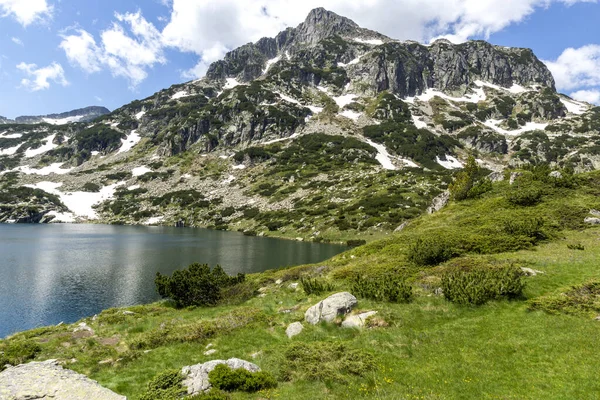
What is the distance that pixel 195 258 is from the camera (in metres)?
60.3

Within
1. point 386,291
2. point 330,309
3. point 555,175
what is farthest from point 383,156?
point 330,309

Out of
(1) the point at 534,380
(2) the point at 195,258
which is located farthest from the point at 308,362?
(2) the point at 195,258

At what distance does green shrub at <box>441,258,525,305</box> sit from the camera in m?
16.4

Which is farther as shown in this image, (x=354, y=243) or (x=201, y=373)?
(x=354, y=243)

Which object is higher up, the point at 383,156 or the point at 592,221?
the point at 383,156

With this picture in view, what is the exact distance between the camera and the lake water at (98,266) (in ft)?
112

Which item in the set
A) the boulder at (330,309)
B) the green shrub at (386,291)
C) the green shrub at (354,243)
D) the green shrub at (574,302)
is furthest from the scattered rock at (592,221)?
the green shrub at (354,243)

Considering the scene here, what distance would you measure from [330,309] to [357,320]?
1602 mm

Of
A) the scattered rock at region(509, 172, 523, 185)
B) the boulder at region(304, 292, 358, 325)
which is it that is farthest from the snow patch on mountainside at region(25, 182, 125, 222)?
the boulder at region(304, 292, 358, 325)

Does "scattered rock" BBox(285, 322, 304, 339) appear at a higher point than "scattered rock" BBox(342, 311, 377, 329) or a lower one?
lower

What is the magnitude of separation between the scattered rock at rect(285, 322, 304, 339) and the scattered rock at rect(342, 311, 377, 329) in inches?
90.3

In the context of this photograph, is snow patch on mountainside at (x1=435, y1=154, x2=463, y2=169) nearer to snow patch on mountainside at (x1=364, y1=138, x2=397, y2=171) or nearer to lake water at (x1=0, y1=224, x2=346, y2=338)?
snow patch on mountainside at (x1=364, y1=138, x2=397, y2=171)

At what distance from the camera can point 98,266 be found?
53.5 m

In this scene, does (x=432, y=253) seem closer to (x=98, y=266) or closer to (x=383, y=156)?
(x=98, y=266)
